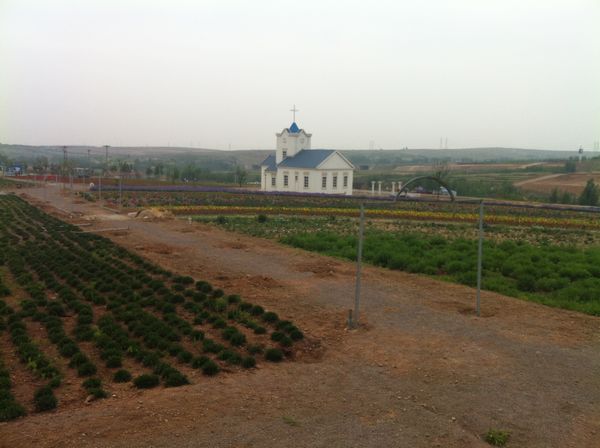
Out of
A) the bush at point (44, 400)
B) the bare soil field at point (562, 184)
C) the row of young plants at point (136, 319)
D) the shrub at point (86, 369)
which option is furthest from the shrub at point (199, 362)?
the bare soil field at point (562, 184)

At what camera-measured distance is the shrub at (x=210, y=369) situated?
7422 millimetres

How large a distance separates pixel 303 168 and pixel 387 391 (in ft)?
147

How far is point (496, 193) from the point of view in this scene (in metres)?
58.5

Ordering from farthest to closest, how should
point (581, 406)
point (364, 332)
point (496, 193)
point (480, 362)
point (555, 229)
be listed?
1. point (496, 193)
2. point (555, 229)
3. point (364, 332)
4. point (480, 362)
5. point (581, 406)

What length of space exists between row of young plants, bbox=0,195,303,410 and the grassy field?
6.26m

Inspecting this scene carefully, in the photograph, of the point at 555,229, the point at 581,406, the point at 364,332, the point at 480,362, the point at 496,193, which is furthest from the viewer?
the point at 496,193

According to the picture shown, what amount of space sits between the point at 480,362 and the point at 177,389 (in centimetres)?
444

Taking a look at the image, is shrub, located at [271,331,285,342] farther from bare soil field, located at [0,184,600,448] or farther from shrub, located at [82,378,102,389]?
shrub, located at [82,378,102,389]

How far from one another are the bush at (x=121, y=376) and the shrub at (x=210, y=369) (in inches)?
39.9

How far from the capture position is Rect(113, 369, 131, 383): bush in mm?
7215

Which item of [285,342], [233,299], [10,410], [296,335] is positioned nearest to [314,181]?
[233,299]

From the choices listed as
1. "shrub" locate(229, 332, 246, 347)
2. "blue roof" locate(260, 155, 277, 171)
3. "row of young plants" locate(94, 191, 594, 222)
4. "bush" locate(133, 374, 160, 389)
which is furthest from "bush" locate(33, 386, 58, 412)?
"blue roof" locate(260, 155, 277, 171)

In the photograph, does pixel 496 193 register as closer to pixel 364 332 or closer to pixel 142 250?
pixel 142 250

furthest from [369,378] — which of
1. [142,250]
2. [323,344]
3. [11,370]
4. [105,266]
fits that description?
[142,250]
